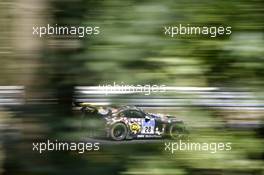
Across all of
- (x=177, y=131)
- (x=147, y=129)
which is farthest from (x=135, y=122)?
(x=177, y=131)

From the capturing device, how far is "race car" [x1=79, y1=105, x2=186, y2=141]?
1.91 metres

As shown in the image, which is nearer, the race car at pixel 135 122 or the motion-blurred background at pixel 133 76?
the motion-blurred background at pixel 133 76

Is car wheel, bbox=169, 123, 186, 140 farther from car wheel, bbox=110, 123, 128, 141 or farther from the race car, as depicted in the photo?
car wheel, bbox=110, 123, 128, 141

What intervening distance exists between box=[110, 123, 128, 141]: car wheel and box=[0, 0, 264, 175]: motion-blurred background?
0.04 meters

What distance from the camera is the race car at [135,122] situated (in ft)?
6.26

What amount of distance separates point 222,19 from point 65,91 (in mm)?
A: 571

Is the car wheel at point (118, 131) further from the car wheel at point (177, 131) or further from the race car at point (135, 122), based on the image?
the car wheel at point (177, 131)

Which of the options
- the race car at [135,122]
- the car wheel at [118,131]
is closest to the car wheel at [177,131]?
the race car at [135,122]

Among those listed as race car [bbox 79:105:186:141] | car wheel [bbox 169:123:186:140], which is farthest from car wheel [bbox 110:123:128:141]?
car wheel [bbox 169:123:186:140]

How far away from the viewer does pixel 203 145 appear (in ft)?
6.17

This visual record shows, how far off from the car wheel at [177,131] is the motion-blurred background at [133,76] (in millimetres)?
37

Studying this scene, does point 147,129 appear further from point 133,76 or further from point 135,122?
point 133,76

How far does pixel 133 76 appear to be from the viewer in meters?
1.82

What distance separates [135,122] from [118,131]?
0.11 meters
